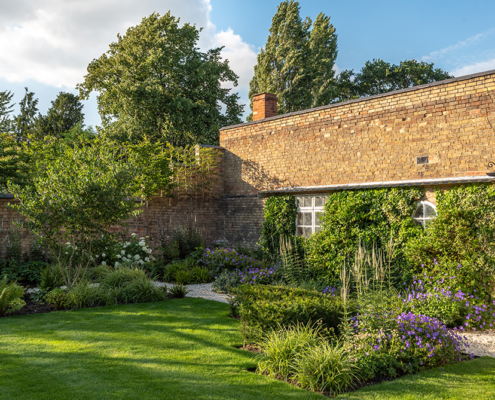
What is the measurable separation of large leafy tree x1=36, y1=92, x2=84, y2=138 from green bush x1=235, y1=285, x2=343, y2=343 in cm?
3515

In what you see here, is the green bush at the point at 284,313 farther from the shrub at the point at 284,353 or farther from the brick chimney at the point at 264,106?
the brick chimney at the point at 264,106

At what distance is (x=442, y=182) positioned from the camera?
7.96 metres

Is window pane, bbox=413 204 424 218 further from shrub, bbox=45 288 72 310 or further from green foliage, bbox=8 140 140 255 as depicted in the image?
shrub, bbox=45 288 72 310

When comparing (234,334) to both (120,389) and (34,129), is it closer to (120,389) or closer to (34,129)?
(120,389)

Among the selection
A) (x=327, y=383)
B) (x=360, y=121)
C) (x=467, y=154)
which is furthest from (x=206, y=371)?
(x=360, y=121)

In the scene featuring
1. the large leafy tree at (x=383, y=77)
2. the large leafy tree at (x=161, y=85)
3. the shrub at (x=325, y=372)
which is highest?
the large leafy tree at (x=383, y=77)

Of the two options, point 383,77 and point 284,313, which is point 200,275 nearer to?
point 284,313

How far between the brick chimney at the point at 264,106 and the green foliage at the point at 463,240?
27.6 ft

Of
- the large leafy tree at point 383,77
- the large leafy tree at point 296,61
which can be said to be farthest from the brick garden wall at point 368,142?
the large leafy tree at point 383,77

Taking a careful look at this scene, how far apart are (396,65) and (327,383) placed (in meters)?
Result: 31.5

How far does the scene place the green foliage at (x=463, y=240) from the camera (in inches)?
280

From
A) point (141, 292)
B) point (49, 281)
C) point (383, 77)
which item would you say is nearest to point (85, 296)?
point (141, 292)

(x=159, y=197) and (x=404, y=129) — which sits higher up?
(x=404, y=129)

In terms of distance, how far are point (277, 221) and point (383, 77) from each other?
24.0m
